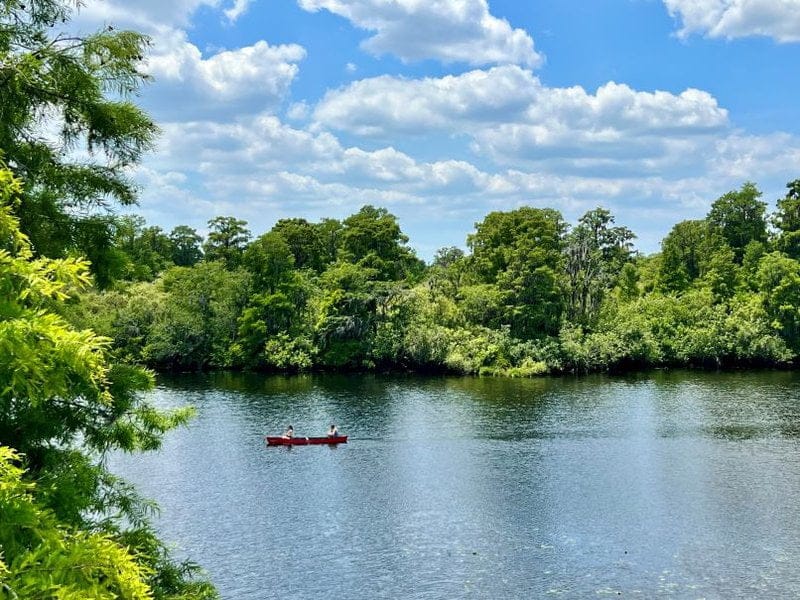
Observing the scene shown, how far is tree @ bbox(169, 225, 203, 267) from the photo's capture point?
114812 millimetres

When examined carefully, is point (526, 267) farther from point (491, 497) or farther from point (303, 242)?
point (491, 497)

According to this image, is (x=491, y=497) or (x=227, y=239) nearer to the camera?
(x=491, y=497)

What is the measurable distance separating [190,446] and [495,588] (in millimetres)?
22864

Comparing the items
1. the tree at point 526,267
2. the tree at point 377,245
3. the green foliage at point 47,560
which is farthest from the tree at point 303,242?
the green foliage at point 47,560

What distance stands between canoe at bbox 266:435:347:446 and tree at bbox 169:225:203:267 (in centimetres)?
8057

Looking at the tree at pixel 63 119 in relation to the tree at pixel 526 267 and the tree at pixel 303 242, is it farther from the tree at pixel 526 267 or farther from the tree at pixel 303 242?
the tree at pixel 303 242

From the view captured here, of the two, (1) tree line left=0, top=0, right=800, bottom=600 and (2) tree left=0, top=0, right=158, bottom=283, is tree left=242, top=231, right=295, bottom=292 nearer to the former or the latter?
(1) tree line left=0, top=0, right=800, bottom=600

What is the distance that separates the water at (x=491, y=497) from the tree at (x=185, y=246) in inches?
2629

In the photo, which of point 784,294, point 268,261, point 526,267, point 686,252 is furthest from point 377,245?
point 784,294

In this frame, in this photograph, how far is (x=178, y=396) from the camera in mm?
56000

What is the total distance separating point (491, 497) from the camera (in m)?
30.3

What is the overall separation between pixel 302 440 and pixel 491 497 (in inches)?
507

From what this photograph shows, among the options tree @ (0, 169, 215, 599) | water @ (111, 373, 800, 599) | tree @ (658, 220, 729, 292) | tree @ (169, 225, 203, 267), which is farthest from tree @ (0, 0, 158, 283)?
tree @ (169, 225, 203, 267)

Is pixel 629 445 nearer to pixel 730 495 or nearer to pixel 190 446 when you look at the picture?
pixel 730 495
